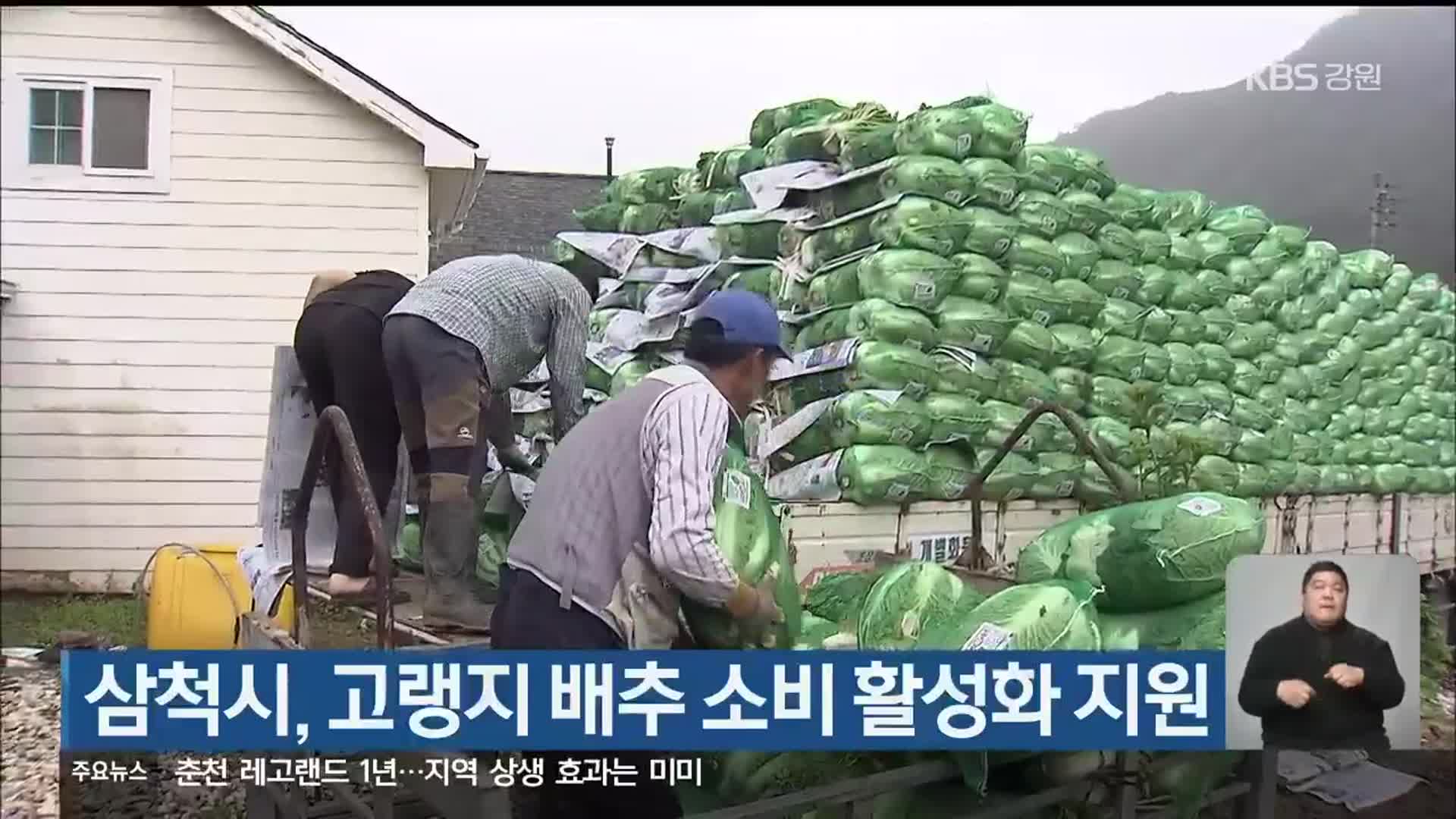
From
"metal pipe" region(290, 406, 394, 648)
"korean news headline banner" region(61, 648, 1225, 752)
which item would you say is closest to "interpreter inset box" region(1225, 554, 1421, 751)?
"korean news headline banner" region(61, 648, 1225, 752)

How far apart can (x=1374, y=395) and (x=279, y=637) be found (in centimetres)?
248

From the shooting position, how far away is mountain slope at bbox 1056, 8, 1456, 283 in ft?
7.84

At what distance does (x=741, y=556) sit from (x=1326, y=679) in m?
1.17

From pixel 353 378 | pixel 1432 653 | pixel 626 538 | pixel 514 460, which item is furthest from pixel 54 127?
pixel 1432 653

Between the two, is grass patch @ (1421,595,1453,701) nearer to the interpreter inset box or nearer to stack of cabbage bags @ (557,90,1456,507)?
the interpreter inset box

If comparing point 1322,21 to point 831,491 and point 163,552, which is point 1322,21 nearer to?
point 831,491

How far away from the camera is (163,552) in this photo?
238cm

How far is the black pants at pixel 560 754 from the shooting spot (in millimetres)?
2154

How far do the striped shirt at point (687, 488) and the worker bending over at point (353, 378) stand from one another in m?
0.58

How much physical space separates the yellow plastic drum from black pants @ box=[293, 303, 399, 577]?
183mm

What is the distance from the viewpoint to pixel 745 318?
7.61ft

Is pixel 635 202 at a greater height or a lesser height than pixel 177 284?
greater

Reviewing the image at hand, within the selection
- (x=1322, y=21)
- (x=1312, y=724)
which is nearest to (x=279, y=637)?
(x=1312, y=724)

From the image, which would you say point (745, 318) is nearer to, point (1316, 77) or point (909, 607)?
point (909, 607)
